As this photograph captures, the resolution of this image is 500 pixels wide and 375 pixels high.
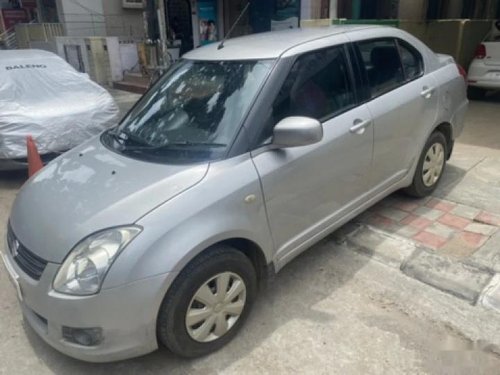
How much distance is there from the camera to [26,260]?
223 cm

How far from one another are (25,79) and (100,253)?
193 inches

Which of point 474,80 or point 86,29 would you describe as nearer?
point 474,80

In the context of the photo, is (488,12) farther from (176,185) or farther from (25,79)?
(176,185)

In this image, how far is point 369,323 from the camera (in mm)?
2607

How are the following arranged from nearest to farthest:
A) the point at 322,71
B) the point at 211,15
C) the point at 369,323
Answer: the point at 369,323, the point at 322,71, the point at 211,15

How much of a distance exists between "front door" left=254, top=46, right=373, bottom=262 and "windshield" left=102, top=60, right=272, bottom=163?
0.73 ft

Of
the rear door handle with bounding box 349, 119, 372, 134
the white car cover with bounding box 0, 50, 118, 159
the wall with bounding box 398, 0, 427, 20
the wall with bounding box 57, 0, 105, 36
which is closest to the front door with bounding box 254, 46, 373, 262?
the rear door handle with bounding box 349, 119, 372, 134

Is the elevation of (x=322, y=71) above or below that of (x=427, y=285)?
above

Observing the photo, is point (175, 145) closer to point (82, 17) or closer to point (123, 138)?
point (123, 138)

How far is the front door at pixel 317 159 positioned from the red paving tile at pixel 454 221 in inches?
38.8

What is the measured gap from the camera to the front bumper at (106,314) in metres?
1.97

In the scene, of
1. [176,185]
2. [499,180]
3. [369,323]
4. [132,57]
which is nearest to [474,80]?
[499,180]

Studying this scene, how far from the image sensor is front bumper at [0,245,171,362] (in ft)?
6.47

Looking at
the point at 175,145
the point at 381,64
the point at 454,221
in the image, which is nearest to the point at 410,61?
the point at 381,64
